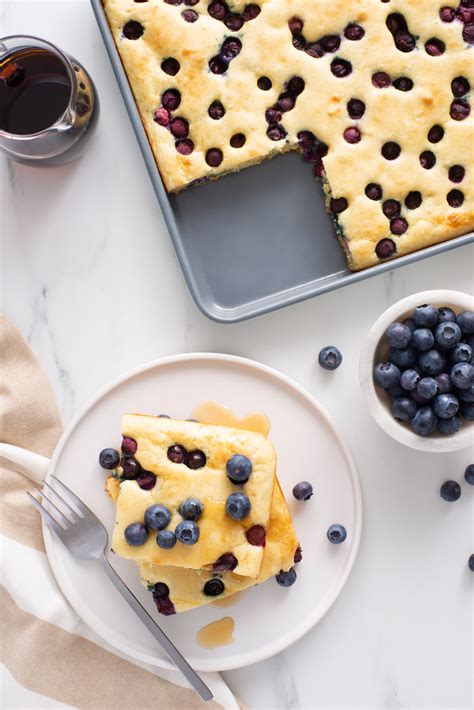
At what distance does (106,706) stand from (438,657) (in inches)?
40.8

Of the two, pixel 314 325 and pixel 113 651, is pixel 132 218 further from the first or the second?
pixel 113 651

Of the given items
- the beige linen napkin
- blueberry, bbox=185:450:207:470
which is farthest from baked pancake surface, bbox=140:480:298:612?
the beige linen napkin

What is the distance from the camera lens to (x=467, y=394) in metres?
1.88

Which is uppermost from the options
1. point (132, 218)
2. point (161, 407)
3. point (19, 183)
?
point (19, 183)

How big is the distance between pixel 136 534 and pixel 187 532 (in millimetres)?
149

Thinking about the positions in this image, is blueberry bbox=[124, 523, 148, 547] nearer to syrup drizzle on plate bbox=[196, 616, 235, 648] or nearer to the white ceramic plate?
the white ceramic plate

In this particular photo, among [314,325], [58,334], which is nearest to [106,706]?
[58,334]

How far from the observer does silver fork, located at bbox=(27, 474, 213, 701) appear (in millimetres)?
2113

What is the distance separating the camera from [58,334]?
231 centimetres

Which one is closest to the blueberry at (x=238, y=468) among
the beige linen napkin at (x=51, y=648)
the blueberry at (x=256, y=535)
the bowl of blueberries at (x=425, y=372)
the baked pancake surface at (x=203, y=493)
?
the baked pancake surface at (x=203, y=493)

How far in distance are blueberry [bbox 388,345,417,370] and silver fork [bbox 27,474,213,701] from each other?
99cm

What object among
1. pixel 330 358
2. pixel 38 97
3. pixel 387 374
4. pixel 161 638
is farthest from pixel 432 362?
pixel 38 97

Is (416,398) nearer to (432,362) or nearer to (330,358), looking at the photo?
(432,362)

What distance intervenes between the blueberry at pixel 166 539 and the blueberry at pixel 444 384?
801mm
